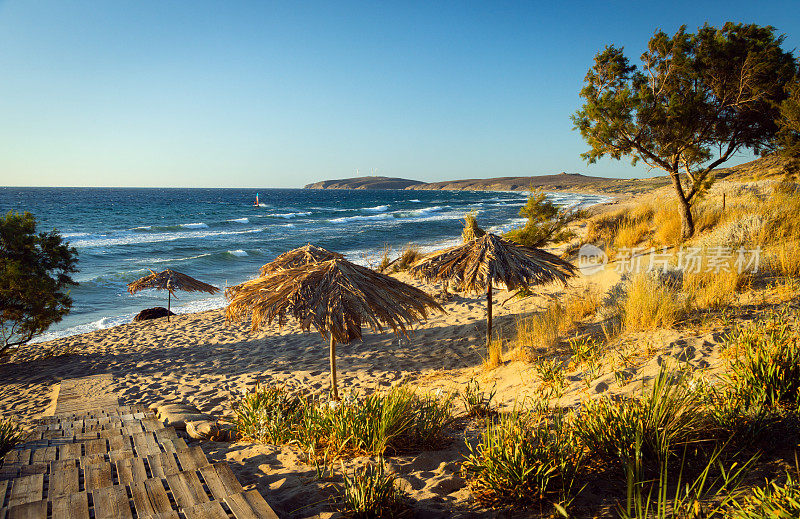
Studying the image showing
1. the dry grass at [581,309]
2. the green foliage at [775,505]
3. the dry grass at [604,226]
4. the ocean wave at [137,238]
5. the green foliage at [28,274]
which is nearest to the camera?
the green foliage at [775,505]

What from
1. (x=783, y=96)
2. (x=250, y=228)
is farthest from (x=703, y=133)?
(x=250, y=228)

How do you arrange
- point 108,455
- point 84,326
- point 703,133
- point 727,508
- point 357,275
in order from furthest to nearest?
1. point 84,326
2. point 703,133
3. point 357,275
4. point 108,455
5. point 727,508

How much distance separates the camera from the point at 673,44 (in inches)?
387

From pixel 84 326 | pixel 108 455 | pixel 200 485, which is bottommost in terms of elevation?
pixel 84 326

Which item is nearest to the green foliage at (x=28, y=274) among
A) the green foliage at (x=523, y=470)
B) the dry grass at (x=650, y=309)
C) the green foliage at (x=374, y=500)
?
the green foliage at (x=374, y=500)

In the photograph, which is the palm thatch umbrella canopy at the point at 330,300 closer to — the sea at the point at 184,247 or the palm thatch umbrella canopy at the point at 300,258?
the palm thatch umbrella canopy at the point at 300,258

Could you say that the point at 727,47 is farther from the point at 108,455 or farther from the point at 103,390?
the point at 103,390

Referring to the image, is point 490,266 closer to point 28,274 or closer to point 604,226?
point 28,274

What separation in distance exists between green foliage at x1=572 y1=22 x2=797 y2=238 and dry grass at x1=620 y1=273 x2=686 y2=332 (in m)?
5.91

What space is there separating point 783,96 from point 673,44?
9.38 feet

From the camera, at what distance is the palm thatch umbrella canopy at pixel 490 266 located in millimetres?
6156

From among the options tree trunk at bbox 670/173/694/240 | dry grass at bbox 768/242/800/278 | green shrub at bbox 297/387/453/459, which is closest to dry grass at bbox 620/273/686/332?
dry grass at bbox 768/242/800/278

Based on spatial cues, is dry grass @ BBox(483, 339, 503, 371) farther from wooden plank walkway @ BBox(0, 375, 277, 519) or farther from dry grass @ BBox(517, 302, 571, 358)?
wooden plank walkway @ BBox(0, 375, 277, 519)

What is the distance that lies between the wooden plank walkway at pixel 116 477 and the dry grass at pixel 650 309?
17.9 ft
